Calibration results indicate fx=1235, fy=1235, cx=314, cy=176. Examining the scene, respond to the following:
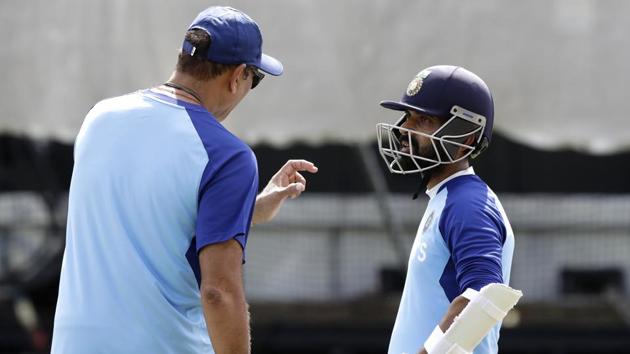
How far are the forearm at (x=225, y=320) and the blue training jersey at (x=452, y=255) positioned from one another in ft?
1.84

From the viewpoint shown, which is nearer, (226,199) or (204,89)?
(226,199)

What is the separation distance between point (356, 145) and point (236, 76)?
3.61 metres

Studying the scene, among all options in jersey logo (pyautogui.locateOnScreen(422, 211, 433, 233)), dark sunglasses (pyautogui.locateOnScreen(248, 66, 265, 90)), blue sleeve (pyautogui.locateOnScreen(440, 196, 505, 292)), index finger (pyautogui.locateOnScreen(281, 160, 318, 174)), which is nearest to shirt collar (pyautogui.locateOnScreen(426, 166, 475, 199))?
jersey logo (pyautogui.locateOnScreen(422, 211, 433, 233))

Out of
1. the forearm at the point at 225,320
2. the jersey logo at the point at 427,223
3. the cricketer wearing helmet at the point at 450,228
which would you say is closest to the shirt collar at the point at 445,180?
the cricketer wearing helmet at the point at 450,228

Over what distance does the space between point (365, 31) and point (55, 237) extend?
3295 millimetres

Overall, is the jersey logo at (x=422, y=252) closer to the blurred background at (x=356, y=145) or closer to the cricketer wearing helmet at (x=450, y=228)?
the cricketer wearing helmet at (x=450, y=228)

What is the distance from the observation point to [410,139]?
3451 millimetres

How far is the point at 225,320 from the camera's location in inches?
114

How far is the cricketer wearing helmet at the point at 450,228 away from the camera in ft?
9.80

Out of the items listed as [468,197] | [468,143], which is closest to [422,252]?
[468,197]

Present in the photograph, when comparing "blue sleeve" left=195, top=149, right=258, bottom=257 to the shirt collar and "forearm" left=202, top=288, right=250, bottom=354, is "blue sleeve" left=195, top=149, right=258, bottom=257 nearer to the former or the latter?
"forearm" left=202, top=288, right=250, bottom=354

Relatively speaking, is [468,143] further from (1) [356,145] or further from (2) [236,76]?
(1) [356,145]

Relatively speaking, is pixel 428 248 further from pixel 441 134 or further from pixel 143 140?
pixel 143 140

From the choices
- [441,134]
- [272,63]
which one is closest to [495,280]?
[441,134]
